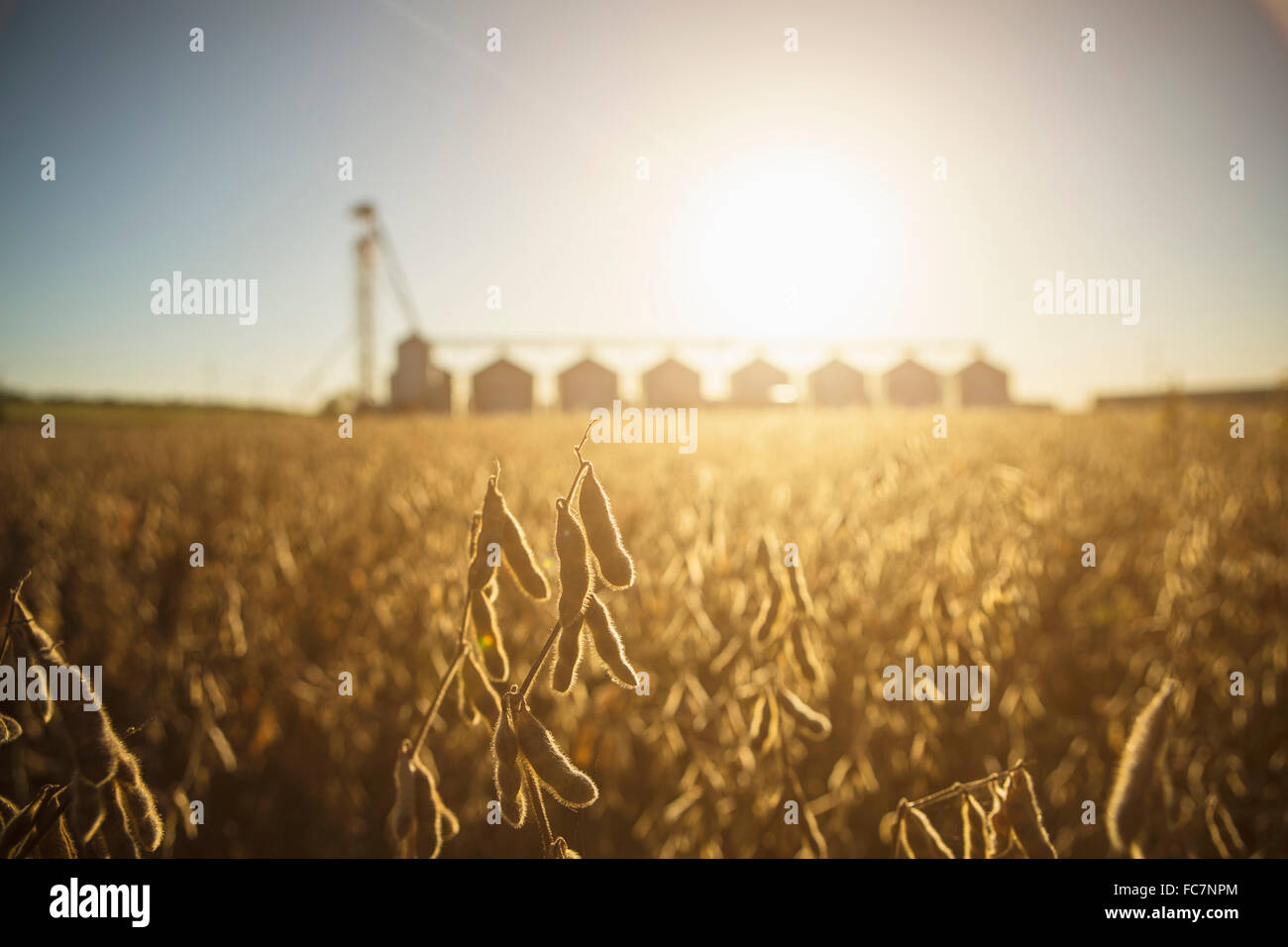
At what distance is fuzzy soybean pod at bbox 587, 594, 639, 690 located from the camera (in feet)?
2.24

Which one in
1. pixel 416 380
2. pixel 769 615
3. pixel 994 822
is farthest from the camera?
pixel 416 380

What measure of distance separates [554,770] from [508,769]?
2.2 inches

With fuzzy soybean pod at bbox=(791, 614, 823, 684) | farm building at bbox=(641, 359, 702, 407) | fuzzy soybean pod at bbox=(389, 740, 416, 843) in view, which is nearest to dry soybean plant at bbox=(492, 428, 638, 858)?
fuzzy soybean pod at bbox=(389, 740, 416, 843)

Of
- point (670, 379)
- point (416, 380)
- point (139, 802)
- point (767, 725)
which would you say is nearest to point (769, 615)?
point (767, 725)

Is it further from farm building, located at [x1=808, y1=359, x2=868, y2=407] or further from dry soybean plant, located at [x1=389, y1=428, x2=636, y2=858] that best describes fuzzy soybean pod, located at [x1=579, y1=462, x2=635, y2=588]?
farm building, located at [x1=808, y1=359, x2=868, y2=407]

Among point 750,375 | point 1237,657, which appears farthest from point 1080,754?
point 750,375

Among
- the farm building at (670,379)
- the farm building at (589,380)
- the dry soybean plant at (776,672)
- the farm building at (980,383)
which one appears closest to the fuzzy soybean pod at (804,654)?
the dry soybean plant at (776,672)

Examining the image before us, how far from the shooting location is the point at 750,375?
3291 cm

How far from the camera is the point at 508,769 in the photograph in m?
0.65

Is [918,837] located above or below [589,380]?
below

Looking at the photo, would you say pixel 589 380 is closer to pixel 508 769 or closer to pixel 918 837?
pixel 918 837

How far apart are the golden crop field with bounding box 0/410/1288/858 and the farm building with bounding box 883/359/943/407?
2890 cm
